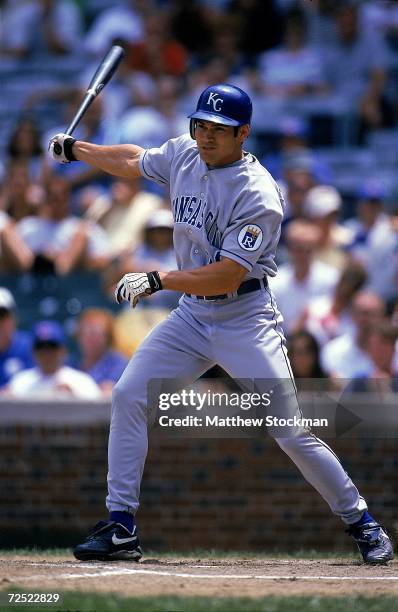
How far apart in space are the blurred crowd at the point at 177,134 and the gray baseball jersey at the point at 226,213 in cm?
247

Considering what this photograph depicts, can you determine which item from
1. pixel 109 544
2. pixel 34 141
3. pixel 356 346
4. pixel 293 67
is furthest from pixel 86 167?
pixel 109 544

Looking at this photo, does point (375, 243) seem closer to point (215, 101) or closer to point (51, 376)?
point (51, 376)

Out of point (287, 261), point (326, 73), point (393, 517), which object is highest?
point (326, 73)

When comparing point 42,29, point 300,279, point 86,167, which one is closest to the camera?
point 300,279

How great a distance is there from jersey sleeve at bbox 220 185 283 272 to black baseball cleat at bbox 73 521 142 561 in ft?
3.98

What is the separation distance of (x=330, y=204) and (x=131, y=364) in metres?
4.39

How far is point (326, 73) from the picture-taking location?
1172 cm

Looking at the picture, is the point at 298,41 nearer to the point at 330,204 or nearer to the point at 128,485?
the point at 330,204

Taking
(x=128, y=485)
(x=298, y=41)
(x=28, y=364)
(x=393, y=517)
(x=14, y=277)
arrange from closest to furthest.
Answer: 1. (x=128, y=485)
2. (x=393, y=517)
3. (x=28, y=364)
4. (x=14, y=277)
5. (x=298, y=41)

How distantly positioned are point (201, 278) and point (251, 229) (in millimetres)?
290

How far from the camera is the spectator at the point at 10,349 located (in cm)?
808

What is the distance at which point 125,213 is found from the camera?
9.39 meters

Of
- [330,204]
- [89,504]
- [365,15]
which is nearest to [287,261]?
[330,204]

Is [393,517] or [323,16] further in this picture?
[323,16]
